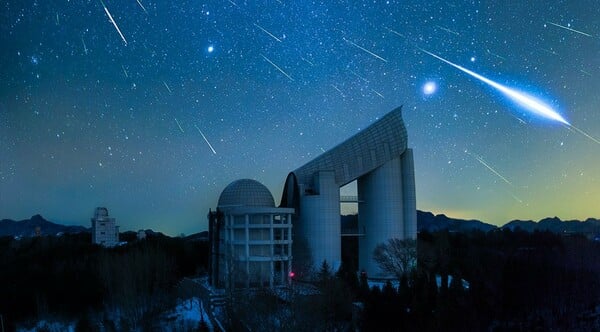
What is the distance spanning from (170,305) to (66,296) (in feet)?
30.6

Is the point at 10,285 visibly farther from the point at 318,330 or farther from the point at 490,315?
the point at 490,315

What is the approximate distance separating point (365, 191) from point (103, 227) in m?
53.9

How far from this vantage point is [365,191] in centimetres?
5500

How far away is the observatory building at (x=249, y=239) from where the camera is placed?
134 feet

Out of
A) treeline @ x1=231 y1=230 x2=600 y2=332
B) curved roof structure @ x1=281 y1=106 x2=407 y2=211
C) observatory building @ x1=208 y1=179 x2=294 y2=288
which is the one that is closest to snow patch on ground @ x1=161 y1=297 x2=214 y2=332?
observatory building @ x1=208 y1=179 x2=294 y2=288

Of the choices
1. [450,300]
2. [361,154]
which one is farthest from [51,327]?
[361,154]

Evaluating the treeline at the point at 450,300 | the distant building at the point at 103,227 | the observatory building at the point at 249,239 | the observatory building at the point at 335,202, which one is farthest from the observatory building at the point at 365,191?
the distant building at the point at 103,227

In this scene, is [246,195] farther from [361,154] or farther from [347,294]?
[347,294]

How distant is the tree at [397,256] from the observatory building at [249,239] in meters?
9.18

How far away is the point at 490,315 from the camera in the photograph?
3656cm

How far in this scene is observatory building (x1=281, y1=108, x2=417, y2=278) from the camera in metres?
51.0

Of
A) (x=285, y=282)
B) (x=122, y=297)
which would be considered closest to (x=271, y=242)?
(x=285, y=282)

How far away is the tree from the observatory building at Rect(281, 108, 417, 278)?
3124 millimetres

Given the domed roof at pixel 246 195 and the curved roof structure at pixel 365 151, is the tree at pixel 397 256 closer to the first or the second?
the curved roof structure at pixel 365 151
